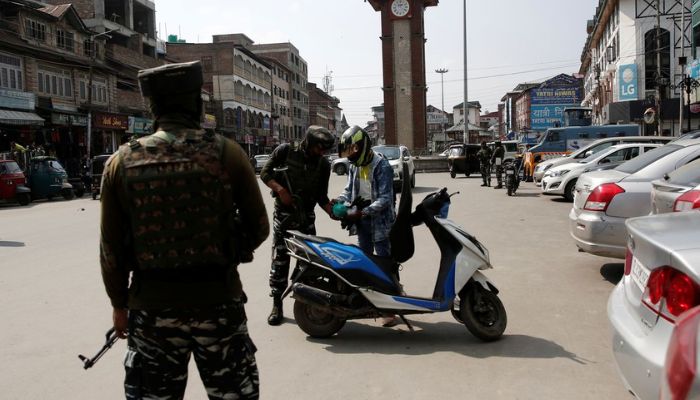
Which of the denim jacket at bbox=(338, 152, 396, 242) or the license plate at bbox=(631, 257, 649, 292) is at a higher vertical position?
the denim jacket at bbox=(338, 152, 396, 242)

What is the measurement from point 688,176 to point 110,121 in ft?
113

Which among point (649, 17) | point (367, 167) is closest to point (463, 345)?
point (367, 167)

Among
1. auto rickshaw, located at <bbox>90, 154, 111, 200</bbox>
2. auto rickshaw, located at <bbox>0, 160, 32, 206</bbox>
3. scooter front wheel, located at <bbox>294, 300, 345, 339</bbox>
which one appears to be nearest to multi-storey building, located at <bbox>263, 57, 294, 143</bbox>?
auto rickshaw, located at <bbox>90, 154, 111, 200</bbox>

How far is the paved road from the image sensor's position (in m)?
3.97

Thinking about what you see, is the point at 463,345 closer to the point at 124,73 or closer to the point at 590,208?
the point at 590,208

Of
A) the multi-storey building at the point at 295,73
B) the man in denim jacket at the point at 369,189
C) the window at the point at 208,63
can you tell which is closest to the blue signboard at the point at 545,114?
the window at the point at 208,63

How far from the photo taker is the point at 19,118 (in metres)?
27.4

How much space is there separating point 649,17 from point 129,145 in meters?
44.8

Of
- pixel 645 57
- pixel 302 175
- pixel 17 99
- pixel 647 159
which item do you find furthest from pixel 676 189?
pixel 645 57

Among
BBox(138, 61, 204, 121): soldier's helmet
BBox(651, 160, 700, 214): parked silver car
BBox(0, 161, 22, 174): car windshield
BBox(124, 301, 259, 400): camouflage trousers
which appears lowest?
BBox(124, 301, 259, 400): camouflage trousers

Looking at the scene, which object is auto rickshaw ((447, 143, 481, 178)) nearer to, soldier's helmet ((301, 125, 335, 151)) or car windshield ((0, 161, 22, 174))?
car windshield ((0, 161, 22, 174))

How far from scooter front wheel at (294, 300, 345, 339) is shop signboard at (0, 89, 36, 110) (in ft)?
88.4

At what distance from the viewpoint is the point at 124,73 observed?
4009 centimetres

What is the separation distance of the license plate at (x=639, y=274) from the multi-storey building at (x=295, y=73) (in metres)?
81.5
